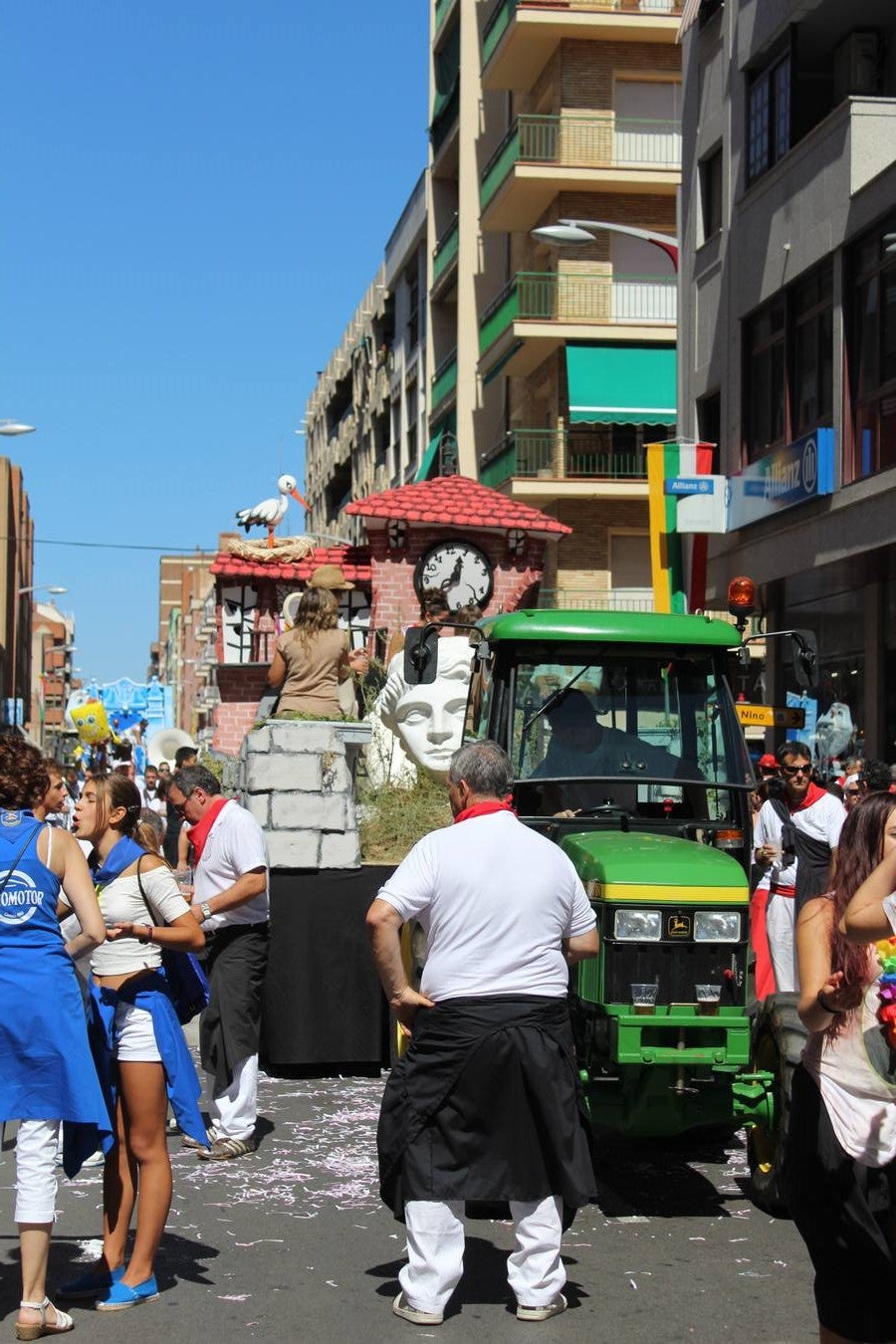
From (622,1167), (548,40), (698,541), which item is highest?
(548,40)

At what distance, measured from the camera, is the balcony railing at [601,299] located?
35.5m

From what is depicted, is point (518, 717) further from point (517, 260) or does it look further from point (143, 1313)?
point (517, 260)

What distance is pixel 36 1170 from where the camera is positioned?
6.11 m

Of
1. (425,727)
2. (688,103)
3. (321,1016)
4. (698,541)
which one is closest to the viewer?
(321,1016)

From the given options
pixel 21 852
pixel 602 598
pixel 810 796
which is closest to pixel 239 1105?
pixel 21 852

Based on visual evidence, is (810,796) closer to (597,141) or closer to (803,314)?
(803,314)

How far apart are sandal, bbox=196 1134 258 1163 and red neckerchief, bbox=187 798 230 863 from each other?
4.59ft

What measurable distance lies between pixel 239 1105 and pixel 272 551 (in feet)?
54.6

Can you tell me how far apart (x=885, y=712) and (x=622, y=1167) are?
11.5 m

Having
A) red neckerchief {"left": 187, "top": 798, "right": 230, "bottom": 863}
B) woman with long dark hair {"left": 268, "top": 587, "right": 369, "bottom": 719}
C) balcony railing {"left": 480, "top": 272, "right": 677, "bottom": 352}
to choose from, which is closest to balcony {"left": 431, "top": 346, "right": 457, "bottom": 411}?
balcony railing {"left": 480, "top": 272, "right": 677, "bottom": 352}

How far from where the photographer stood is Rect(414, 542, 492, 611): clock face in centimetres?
2270

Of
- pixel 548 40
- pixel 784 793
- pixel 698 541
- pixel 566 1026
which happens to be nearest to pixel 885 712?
pixel 698 541

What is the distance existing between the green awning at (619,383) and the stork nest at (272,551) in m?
9.38

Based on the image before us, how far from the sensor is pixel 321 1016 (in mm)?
11219
